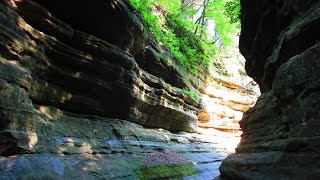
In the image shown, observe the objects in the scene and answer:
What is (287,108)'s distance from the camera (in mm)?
5320

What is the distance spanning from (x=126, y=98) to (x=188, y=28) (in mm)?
14761

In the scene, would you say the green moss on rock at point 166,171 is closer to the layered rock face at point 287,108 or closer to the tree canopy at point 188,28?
the layered rock face at point 287,108

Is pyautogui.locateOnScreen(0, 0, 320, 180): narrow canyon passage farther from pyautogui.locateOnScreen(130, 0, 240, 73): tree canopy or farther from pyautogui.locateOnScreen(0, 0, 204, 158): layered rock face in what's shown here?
pyautogui.locateOnScreen(130, 0, 240, 73): tree canopy

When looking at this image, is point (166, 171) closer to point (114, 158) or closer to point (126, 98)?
point (114, 158)

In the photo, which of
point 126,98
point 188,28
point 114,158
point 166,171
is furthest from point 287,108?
point 188,28

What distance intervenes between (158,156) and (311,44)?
685 centimetres

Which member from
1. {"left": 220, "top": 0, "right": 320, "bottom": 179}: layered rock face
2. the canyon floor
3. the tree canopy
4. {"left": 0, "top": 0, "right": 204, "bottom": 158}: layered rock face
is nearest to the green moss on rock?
the canyon floor

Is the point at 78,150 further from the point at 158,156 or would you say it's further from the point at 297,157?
the point at 297,157

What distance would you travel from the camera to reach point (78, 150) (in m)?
7.51

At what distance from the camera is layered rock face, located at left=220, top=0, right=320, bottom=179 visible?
4.53 meters

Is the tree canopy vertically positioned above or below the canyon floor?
above

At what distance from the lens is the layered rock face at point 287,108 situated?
4527mm

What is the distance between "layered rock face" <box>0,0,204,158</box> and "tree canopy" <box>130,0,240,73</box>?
14.1 feet

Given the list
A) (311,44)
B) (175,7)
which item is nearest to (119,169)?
(311,44)
